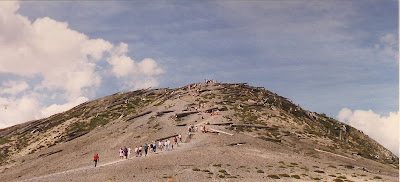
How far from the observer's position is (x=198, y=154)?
153ft

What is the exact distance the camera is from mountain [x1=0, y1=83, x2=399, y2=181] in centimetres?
3738

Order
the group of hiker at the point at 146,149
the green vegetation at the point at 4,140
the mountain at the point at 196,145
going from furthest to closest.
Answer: the green vegetation at the point at 4,140 < the group of hiker at the point at 146,149 < the mountain at the point at 196,145

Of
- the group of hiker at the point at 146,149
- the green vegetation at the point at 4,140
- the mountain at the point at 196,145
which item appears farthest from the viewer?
the green vegetation at the point at 4,140

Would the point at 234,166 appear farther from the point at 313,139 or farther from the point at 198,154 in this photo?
the point at 313,139

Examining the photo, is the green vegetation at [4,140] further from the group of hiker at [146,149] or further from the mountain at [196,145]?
the group of hiker at [146,149]

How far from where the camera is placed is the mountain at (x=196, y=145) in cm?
3738

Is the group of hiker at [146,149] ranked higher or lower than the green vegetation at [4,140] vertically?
higher

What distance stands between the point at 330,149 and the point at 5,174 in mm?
70971

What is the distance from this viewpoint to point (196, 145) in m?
54.8

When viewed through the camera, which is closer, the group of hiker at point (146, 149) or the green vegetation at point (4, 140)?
the group of hiker at point (146, 149)

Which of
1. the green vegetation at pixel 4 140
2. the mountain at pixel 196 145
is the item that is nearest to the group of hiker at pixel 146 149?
the mountain at pixel 196 145

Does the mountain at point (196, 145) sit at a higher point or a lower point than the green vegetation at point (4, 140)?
higher

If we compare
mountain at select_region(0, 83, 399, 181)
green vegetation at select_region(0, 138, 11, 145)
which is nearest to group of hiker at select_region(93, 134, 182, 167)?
mountain at select_region(0, 83, 399, 181)

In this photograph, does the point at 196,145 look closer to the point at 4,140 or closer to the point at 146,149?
the point at 146,149
